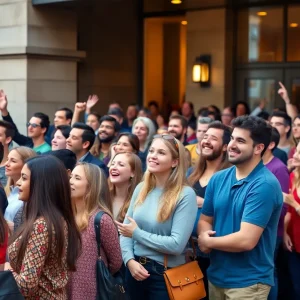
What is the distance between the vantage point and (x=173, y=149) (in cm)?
549

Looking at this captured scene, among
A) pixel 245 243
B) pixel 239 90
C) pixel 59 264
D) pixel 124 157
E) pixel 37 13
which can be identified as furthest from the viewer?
pixel 239 90

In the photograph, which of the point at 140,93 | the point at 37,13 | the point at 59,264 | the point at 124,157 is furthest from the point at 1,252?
the point at 140,93

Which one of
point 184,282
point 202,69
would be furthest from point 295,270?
point 202,69

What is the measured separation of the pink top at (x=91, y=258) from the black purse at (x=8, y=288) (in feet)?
4.28

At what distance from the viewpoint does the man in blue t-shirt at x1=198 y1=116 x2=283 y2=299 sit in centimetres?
484

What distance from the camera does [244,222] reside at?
485cm

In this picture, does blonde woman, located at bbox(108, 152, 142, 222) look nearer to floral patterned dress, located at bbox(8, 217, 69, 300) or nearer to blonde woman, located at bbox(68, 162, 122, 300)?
blonde woman, located at bbox(68, 162, 122, 300)

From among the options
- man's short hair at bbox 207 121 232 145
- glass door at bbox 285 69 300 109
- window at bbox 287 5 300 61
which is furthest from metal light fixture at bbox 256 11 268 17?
man's short hair at bbox 207 121 232 145

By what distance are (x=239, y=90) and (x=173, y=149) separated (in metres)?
9.41

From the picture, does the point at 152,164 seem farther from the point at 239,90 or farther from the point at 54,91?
the point at 239,90

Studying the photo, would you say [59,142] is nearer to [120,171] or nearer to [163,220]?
[120,171]

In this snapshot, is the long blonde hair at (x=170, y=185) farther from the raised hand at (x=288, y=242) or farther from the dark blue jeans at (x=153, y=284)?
the raised hand at (x=288, y=242)

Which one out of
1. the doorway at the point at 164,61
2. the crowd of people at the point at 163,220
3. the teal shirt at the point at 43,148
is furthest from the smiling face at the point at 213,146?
the doorway at the point at 164,61

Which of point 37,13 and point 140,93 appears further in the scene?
point 140,93
